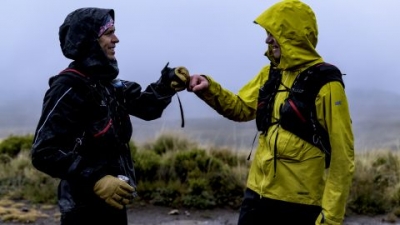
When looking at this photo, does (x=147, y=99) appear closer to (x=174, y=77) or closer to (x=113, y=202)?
(x=174, y=77)

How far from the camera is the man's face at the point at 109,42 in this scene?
4.29 meters

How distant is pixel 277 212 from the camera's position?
4.46 m

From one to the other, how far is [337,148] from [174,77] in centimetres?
120

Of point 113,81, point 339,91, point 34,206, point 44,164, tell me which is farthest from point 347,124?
point 34,206

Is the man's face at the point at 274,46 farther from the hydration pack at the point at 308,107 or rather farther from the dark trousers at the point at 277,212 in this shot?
the dark trousers at the point at 277,212

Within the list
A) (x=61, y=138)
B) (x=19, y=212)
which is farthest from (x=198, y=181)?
(x=61, y=138)

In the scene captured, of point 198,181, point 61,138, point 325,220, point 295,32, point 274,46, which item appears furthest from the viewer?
point 198,181

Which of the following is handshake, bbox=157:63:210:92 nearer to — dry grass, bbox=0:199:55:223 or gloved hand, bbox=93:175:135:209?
gloved hand, bbox=93:175:135:209

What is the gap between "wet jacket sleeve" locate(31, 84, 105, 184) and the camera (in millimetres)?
3934

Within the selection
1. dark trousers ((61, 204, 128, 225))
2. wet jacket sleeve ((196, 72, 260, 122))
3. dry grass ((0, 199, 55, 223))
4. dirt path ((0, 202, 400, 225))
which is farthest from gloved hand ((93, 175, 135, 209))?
dry grass ((0, 199, 55, 223))

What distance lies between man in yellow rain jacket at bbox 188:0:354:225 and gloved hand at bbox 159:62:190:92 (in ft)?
1.74

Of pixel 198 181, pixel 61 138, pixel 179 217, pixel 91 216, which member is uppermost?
pixel 61 138

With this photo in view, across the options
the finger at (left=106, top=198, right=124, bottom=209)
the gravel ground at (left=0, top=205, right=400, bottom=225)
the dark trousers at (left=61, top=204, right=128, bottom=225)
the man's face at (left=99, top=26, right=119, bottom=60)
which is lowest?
the gravel ground at (left=0, top=205, right=400, bottom=225)

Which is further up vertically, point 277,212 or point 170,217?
point 277,212
